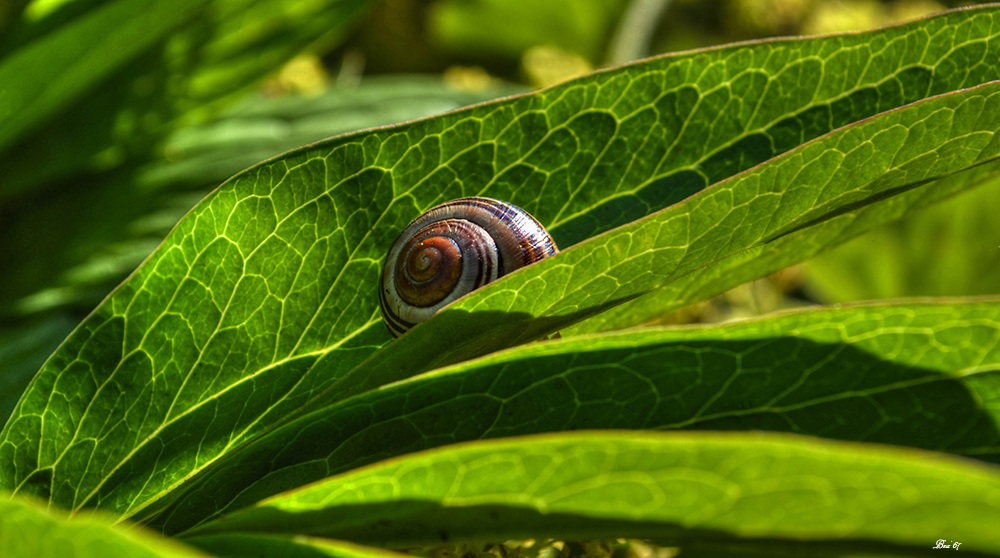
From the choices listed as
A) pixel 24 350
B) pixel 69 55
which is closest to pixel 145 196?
pixel 24 350

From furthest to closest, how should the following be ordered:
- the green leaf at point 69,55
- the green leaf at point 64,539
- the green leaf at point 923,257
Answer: the green leaf at point 923,257
the green leaf at point 69,55
the green leaf at point 64,539

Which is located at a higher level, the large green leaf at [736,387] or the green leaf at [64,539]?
the large green leaf at [736,387]

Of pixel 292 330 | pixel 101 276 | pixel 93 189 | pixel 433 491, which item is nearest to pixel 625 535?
pixel 433 491

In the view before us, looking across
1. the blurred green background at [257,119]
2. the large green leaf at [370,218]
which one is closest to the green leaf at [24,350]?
the blurred green background at [257,119]

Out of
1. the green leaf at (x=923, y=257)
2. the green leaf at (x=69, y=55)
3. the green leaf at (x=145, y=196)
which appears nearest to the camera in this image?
the green leaf at (x=69, y=55)

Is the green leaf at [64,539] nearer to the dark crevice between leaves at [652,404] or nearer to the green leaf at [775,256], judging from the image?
the dark crevice between leaves at [652,404]

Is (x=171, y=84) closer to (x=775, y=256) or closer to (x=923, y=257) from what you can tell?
(x=775, y=256)

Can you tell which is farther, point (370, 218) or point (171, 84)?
point (171, 84)
